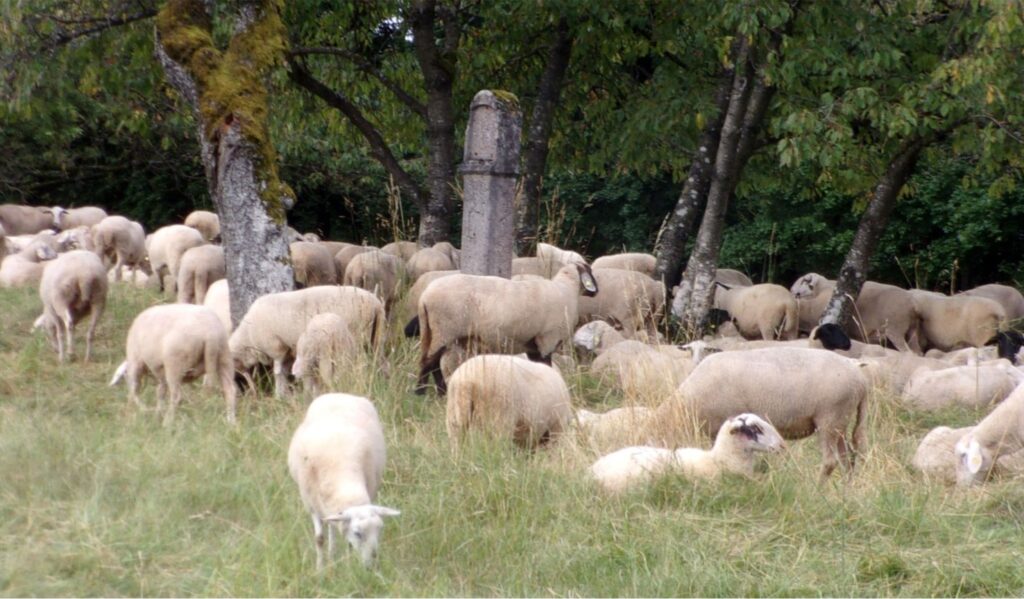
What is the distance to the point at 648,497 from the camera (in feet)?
22.1

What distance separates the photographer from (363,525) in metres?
5.38

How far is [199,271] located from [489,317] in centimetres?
446

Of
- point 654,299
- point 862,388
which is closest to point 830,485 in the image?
point 862,388

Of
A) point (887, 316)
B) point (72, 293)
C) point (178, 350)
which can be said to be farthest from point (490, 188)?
point (887, 316)

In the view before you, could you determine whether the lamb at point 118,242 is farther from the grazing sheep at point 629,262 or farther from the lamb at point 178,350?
the lamb at point 178,350

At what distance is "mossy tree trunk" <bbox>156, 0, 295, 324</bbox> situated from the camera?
10711 mm

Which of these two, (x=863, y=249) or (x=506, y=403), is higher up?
(x=863, y=249)

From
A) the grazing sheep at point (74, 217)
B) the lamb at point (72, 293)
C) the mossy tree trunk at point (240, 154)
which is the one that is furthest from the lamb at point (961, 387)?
the grazing sheep at point (74, 217)

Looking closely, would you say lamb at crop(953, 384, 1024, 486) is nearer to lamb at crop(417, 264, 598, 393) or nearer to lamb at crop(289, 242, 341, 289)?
lamb at crop(417, 264, 598, 393)

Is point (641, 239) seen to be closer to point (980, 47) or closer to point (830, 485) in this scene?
point (980, 47)

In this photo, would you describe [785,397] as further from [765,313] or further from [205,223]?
[205,223]

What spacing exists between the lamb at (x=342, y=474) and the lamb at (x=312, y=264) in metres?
7.63

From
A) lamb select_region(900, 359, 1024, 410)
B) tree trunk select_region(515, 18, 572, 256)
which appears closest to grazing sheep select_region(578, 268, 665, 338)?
A: tree trunk select_region(515, 18, 572, 256)

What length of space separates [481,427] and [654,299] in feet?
21.3
